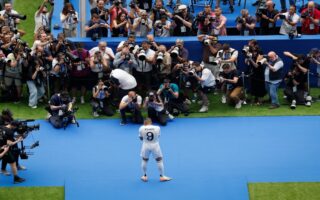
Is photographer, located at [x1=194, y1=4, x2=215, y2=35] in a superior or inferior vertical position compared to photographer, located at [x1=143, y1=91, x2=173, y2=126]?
superior

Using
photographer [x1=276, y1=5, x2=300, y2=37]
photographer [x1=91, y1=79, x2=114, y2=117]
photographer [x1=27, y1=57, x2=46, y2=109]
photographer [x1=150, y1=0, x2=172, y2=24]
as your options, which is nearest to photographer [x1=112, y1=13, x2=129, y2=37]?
photographer [x1=150, y1=0, x2=172, y2=24]

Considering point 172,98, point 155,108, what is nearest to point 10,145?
point 155,108

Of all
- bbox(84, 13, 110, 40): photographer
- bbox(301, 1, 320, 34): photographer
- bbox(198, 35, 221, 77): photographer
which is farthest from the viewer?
bbox(301, 1, 320, 34): photographer

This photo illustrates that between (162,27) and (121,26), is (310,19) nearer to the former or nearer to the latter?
(162,27)

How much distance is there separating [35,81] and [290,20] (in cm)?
738

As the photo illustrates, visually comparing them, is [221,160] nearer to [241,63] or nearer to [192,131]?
[192,131]

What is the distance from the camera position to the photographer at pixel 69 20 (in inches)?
915

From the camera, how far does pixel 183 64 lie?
21578 mm

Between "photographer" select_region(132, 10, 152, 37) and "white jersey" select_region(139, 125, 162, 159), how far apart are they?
5.81 metres

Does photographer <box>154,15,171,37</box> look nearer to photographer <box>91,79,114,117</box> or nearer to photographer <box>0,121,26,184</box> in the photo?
photographer <box>91,79,114,117</box>

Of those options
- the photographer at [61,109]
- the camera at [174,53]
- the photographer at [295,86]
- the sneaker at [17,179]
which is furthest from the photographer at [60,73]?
the photographer at [295,86]

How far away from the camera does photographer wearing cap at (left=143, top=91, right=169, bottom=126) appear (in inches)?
816

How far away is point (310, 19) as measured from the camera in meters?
23.3

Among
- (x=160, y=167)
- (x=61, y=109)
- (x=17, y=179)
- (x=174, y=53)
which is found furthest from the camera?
(x=174, y=53)
